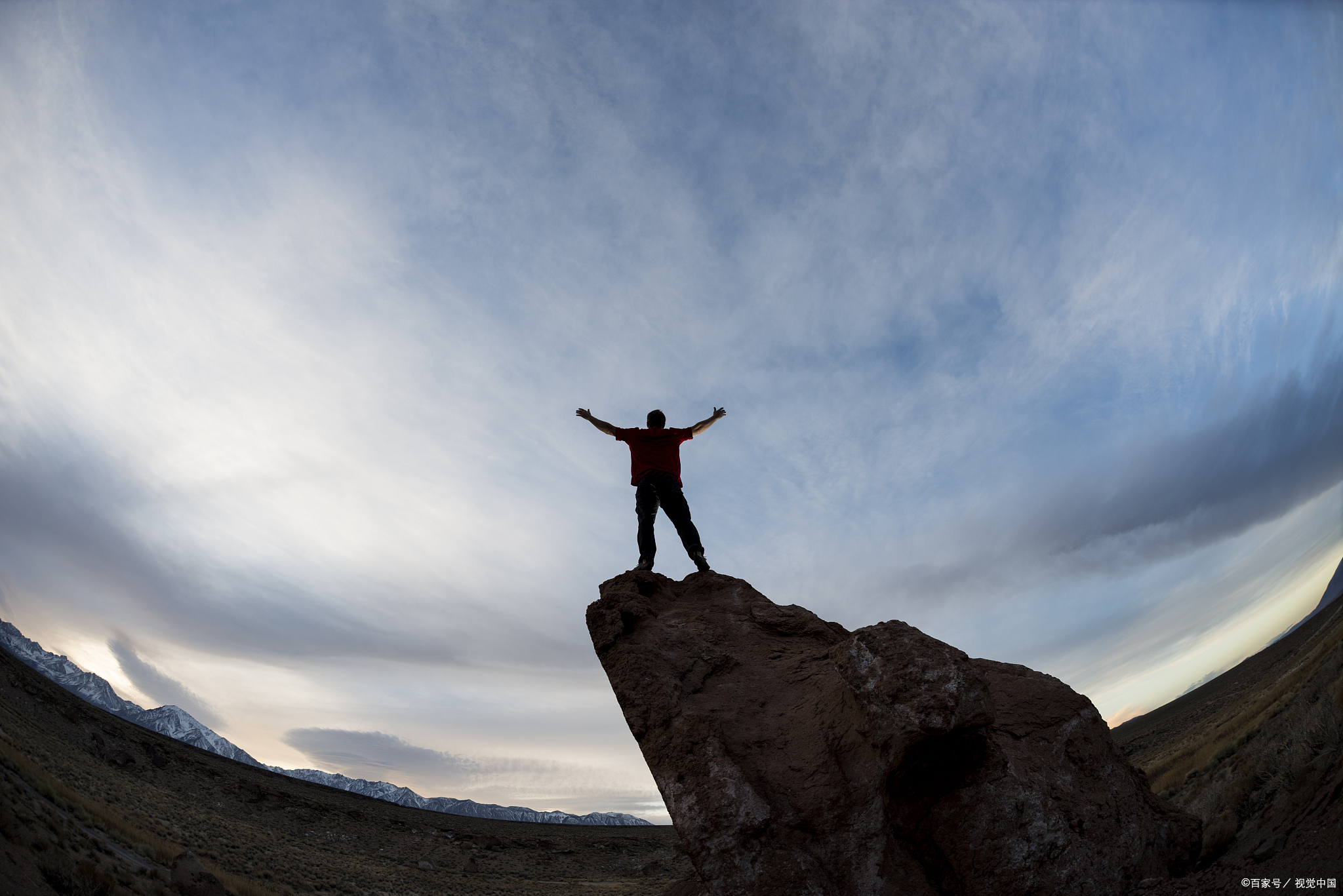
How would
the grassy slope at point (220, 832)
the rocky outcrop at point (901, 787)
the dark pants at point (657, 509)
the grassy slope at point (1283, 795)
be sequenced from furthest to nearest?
1. the grassy slope at point (220, 832)
2. the dark pants at point (657, 509)
3. the rocky outcrop at point (901, 787)
4. the grassy slope at point (1283, 795)

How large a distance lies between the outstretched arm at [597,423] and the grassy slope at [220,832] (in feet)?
17.9

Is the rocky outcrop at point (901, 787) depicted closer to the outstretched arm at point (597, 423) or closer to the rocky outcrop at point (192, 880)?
the outstretched arm at point (597, 423)

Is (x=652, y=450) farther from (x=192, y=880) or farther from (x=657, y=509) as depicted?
(x=192, y=880)

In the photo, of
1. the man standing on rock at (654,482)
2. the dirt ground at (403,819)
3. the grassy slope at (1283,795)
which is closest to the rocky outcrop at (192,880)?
the dirt ground at (403,819)

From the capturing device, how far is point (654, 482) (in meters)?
8.46

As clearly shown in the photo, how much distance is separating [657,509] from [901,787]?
15.9 feet

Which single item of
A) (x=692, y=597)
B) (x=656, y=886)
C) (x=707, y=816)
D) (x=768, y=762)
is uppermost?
(x=692, y=597)

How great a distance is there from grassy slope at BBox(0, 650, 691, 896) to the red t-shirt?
4797 mm

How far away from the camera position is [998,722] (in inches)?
230

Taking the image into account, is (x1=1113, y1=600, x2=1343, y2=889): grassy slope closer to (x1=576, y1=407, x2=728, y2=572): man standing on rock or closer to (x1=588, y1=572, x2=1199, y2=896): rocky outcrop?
(x1=588, y1=572, x2=1199, y2=896): rocky outcrop

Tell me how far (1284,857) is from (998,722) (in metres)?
2.12

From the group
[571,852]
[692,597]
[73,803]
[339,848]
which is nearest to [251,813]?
[339,848]

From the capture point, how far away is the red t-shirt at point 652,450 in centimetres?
855

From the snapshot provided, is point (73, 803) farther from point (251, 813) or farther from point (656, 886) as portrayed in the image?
point (251, 813)
